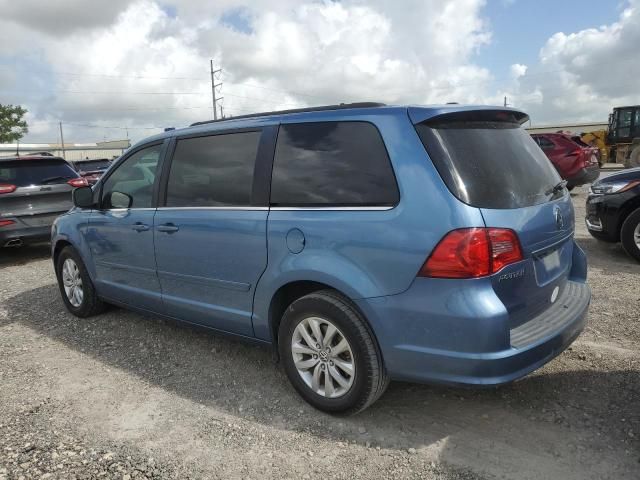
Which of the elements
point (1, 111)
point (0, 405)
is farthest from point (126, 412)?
point (1, 111)

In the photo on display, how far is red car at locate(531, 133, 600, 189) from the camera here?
44.1 ft

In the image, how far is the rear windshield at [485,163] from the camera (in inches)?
101

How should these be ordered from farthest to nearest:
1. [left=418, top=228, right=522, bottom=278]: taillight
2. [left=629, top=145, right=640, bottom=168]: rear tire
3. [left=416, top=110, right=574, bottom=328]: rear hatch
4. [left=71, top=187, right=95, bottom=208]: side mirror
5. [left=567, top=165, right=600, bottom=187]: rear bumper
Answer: [left=629, top=145, right=640, bottom=168]: rear tire < [left=567, top=165, right=600, bottom=187]: rear bumper < [left=71, top=187, right=95, bottom=208]: side mirror < [left=416, top=110, right=574, bottom=328]: rear hatch < [left=418, top=228, right=522, bottom=278]: taillight

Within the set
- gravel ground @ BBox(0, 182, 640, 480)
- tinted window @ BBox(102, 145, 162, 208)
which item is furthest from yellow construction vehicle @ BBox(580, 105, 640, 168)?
tinted window @ BBox(102, 145, 162, 208)

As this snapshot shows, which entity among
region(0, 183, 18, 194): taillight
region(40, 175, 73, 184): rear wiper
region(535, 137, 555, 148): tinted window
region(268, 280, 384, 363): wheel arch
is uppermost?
region(535, 137, 555, 148): tinted window

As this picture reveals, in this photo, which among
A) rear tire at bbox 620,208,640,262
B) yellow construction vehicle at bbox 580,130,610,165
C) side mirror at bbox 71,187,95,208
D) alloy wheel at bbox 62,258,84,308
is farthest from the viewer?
yellow construction vehicle at bbox 580,130,610,165

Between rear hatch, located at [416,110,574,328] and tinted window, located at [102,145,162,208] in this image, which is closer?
rear hatch, located at [416,110,574,328]

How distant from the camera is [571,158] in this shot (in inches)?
534

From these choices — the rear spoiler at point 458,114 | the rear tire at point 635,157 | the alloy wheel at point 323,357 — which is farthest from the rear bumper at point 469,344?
the rear tire at point 635,157

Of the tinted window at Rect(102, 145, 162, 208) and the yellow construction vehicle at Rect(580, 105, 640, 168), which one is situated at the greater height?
the yellow construction vehicle at Rect(580, 105, 640, 168)

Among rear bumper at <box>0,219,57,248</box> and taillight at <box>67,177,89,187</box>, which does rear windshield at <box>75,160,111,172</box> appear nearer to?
taillight at <box>67,177,89,187</box>

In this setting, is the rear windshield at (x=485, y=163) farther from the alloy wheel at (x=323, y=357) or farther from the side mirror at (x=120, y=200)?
the side mirror at (x=120, y=200)

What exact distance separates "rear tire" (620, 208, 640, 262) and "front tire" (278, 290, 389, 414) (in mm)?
4756

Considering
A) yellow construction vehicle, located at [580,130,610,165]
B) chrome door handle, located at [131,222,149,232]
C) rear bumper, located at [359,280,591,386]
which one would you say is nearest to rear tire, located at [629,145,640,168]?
yellow construction vehicle, located at [580,130,610,165]
